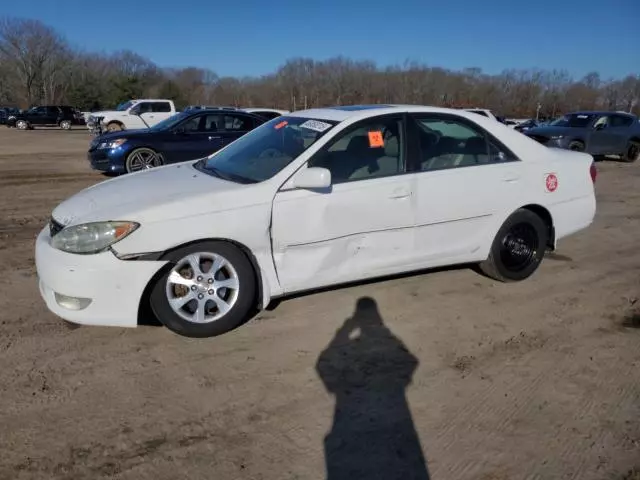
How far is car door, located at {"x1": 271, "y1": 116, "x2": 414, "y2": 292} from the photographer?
3.74m

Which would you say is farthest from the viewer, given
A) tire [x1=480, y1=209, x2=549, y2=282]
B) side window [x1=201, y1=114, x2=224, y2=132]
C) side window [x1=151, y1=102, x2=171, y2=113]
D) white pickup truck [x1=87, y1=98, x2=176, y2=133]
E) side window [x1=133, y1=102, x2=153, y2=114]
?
side window [x1=151, y1=102, x2=171, y2=113]

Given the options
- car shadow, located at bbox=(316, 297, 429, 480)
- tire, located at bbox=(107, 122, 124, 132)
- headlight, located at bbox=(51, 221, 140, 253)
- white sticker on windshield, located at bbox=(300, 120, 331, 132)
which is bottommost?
car shadow, located at bbox=(316, 297, 429, 480)

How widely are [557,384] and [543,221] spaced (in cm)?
210

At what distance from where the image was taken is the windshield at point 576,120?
15742mm

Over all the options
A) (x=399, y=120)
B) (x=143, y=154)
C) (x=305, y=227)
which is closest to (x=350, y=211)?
(x=305, y=227)

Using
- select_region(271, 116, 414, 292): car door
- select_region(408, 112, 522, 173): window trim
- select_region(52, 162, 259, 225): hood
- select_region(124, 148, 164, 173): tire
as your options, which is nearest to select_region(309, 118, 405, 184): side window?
select_region(271, 116, 414, 292): car door

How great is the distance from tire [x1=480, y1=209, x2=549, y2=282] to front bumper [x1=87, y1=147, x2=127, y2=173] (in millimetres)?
7972

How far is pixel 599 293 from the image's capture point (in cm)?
471

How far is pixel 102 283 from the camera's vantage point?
3.32 m

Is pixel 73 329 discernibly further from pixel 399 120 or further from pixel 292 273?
pixel 399 120

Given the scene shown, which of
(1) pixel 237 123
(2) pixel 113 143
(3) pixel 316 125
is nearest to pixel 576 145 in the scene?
(1) pixel 237 123

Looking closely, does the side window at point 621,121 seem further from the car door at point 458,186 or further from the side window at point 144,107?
the side window at point 144,107

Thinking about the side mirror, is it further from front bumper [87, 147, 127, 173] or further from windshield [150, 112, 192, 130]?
A: windshield [150, 112, 192, 130]

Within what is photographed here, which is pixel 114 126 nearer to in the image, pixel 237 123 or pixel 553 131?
pixel 237 123
